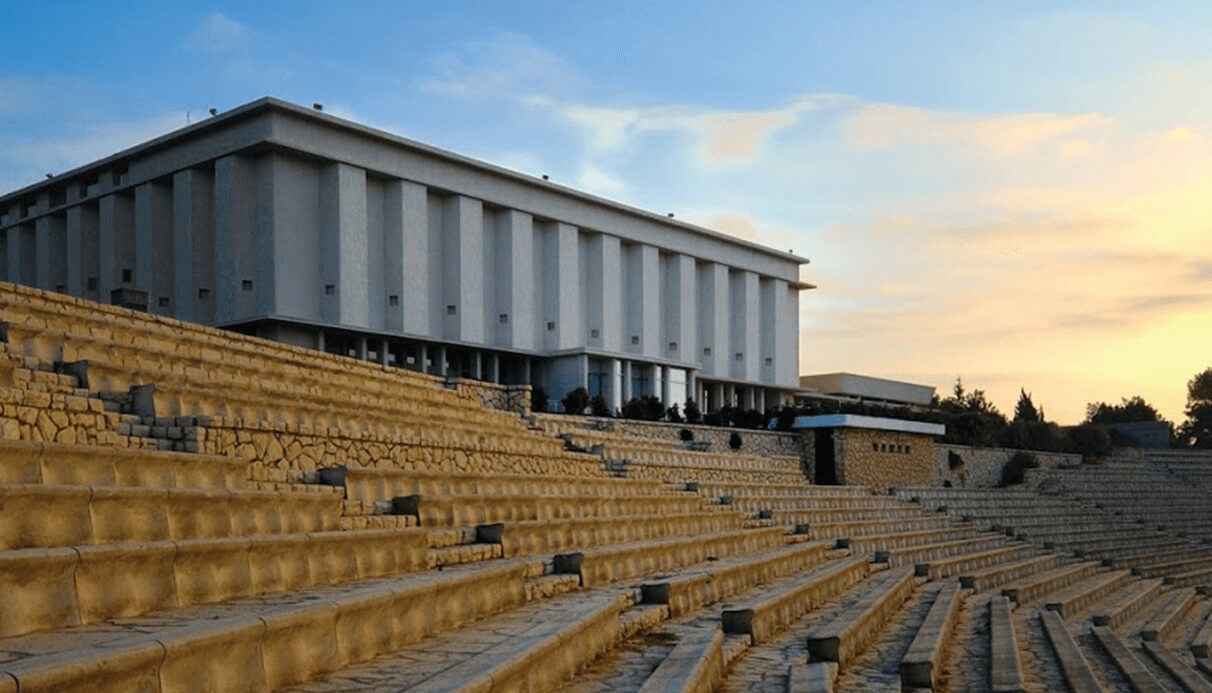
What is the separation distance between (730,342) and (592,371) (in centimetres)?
1362

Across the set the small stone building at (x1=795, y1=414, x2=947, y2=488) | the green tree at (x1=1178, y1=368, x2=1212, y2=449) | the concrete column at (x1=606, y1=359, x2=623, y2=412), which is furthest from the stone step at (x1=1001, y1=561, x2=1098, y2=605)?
the green tree at (x1=1178, y1=368, x2=1212, y2=449)

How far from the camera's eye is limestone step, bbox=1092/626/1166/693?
9523 mm

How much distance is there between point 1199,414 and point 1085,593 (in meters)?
57.8

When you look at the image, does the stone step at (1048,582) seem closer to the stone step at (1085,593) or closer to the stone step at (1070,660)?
the stone step at (1085,593)

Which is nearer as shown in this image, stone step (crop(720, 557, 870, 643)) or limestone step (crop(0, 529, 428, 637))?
limestone step (crop(0, 529, 428, 637))

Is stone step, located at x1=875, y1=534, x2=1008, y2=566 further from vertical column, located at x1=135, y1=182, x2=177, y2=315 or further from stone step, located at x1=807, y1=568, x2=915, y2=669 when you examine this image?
vertical column, located at x1=135, y1=182, x2=177, y2=315

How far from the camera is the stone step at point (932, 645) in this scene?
782cm

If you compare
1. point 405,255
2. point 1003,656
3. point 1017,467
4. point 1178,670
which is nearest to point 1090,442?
point 1017,467

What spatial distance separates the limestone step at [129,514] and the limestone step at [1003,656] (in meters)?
4.92

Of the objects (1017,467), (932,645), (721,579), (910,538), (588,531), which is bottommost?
(1017,467)

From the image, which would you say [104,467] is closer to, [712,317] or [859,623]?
→ [859,623]

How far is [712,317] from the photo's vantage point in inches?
2000

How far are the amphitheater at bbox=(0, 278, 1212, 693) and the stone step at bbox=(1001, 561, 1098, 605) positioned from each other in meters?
0.15

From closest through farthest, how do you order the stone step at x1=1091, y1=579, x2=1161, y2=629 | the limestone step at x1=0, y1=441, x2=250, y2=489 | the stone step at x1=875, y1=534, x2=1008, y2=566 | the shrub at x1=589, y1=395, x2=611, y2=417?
1. the limestone step at x1=0, y1=441, x2=250, y2=489
2. the stone step at x1=1091, y1=579, x2=1161, y2=629
3. the stone step at x1=875, y1=534, x2=1008, y2=566
4. the shrub at x1=589, y1=395, x2=611, y2=417
